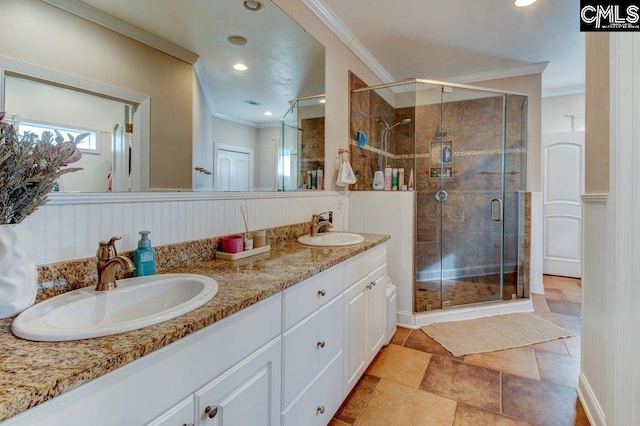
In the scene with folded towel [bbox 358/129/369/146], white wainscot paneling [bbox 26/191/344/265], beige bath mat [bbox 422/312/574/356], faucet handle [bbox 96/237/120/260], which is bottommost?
beige bath mat [bbox 422/312/574/356]

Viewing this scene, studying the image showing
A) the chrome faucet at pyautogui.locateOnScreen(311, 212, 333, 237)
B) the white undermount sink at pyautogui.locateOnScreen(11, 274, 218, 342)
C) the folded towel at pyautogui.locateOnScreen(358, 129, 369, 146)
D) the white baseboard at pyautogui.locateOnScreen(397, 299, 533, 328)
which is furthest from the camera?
the folded towel at pyautogui.locateOnScreen(358, 129, 369, 146)

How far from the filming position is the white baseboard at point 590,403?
1.50 metres

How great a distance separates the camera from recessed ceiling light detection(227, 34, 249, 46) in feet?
5.30

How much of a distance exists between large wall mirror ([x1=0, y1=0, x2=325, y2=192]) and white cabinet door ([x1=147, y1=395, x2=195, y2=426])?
78cm

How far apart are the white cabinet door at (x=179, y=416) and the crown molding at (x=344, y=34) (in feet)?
7.83

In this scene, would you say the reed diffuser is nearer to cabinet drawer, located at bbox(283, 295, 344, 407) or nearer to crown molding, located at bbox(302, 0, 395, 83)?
cabinet drawer, located at bbox(283, 295, 344, 407)

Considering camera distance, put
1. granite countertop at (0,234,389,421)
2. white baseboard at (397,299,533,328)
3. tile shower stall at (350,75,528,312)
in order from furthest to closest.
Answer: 1. tile shower stall at (350,75,528,312)
2. white baseboard at (397,299,533,328)
3. granite countertop at (0,234,389,421)

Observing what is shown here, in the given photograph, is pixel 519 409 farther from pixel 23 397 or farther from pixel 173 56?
pixel 173 56

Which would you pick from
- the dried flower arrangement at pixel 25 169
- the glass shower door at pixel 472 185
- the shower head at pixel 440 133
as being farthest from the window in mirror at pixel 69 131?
the shower head at pixel 440 133

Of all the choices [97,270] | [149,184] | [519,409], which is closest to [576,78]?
[519,409]

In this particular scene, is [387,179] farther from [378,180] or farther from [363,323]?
[363,323]

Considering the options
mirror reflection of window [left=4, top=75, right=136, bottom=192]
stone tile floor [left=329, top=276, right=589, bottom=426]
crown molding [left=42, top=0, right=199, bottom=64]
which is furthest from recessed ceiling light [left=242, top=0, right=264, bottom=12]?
stone tile floor [left=329, top=276, right=589, bottom=426]

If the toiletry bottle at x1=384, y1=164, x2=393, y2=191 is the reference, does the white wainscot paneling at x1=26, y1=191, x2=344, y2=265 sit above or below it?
below

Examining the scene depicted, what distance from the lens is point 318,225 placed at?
7.38 feet
